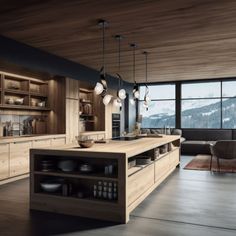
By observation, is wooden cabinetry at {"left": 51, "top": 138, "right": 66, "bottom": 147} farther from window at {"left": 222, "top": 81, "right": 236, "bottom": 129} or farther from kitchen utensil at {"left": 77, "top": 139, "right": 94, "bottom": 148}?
window at {"left": 222, "top": 81, "right": 236, "bottom": 129}

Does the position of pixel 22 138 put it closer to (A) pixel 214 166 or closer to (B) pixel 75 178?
(B) pixel 75 178

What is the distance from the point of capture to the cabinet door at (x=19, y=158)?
188 inches

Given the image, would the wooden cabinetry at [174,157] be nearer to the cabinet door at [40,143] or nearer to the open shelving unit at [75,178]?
the open shelving unit at [75,178]

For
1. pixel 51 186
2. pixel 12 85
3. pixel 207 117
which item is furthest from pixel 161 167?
pixel 207 117

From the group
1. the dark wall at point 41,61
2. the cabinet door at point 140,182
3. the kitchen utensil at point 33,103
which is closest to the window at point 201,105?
the dark wall at point 41,61

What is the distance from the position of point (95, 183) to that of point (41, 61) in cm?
327

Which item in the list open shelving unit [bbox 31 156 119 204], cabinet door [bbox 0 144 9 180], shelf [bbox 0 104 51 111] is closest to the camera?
open shelving unit [bbox 31 156 119 204]

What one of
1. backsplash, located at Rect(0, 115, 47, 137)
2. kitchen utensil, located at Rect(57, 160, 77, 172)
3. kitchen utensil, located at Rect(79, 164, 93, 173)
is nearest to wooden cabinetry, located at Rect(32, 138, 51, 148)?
backsplash, located at Rect(0, 115, 47, 137)

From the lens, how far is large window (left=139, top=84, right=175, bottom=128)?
1017 centimetres

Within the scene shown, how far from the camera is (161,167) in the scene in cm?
459

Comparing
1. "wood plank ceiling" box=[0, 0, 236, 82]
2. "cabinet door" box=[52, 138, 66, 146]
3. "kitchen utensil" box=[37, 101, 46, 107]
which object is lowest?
"cabinet door" box=[52, 138, 66, 146]

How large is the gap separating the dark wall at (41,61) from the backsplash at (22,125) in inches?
48.1

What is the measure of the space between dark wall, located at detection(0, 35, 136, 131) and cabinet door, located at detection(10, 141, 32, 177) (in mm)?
1556

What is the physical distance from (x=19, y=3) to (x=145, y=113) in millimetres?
8069
